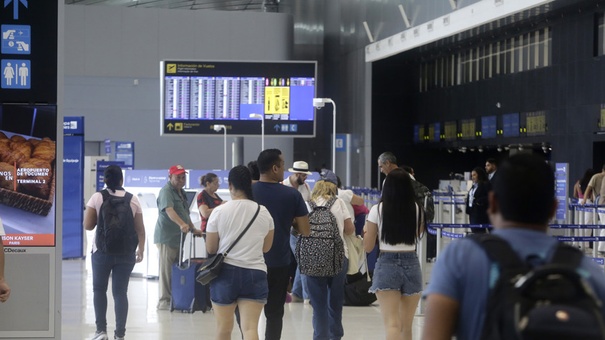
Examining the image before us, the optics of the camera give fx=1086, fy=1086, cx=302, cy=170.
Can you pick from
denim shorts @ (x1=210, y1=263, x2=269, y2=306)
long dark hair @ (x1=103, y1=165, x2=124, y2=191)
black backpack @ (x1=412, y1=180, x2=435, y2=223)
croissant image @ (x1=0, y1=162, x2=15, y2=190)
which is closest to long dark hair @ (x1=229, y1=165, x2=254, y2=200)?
denim shorts @ (x1=210, y1=263, x2=269, y2=306)

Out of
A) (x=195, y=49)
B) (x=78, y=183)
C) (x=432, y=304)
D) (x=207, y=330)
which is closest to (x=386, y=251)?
(x=207, y=330)

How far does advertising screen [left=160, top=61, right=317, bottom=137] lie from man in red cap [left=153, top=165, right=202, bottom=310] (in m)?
7.73

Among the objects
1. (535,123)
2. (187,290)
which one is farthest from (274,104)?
(535,123)

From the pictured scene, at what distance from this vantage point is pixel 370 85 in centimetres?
3462

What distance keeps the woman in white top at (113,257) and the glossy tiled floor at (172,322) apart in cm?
66

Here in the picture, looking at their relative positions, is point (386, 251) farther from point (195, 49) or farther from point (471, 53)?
point (195, 49)

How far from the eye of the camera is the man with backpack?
242cm

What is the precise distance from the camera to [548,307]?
2.40 m

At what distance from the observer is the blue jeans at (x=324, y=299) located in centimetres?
806

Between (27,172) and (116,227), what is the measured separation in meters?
0.92

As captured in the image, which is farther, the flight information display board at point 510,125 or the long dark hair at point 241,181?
the flight information display board at point 510,125

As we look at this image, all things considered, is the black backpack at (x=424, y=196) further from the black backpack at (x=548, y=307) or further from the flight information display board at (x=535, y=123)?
the flight information display board at (x=535, y=123)

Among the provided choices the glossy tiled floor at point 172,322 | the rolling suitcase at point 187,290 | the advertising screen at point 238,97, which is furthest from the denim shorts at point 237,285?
the advertising screen at point 238,97

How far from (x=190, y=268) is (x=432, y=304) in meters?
8.73
